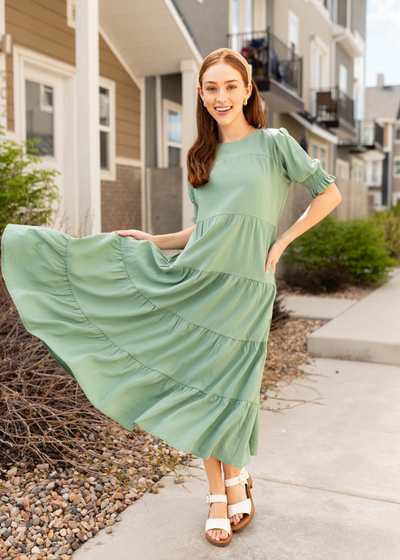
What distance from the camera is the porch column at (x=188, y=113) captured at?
8203mm

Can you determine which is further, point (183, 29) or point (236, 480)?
point (183, 29)

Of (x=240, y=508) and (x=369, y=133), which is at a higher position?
(x=369, y=133)

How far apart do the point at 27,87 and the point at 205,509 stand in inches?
233

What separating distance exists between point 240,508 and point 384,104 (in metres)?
41.4

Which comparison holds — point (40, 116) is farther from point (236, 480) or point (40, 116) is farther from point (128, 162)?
point (236, 480)

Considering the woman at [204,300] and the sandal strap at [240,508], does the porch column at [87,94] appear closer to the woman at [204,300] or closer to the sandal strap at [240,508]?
the woman at [204,300]

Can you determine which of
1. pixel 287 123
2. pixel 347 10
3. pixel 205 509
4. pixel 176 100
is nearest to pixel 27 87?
pixel 176 100

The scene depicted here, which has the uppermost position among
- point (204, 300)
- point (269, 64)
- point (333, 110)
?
point (333, 110)

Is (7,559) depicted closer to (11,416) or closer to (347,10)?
(11,416)

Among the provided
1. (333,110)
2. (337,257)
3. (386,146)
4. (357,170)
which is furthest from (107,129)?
(386,146)

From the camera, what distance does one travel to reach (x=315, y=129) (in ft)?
50.2

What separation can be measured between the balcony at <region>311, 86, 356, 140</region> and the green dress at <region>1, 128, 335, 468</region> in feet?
45.4

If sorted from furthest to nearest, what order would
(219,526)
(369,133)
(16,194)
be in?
1. (369,133)
2. (16,194)
3. (219,526)

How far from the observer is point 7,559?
2.09 metres
